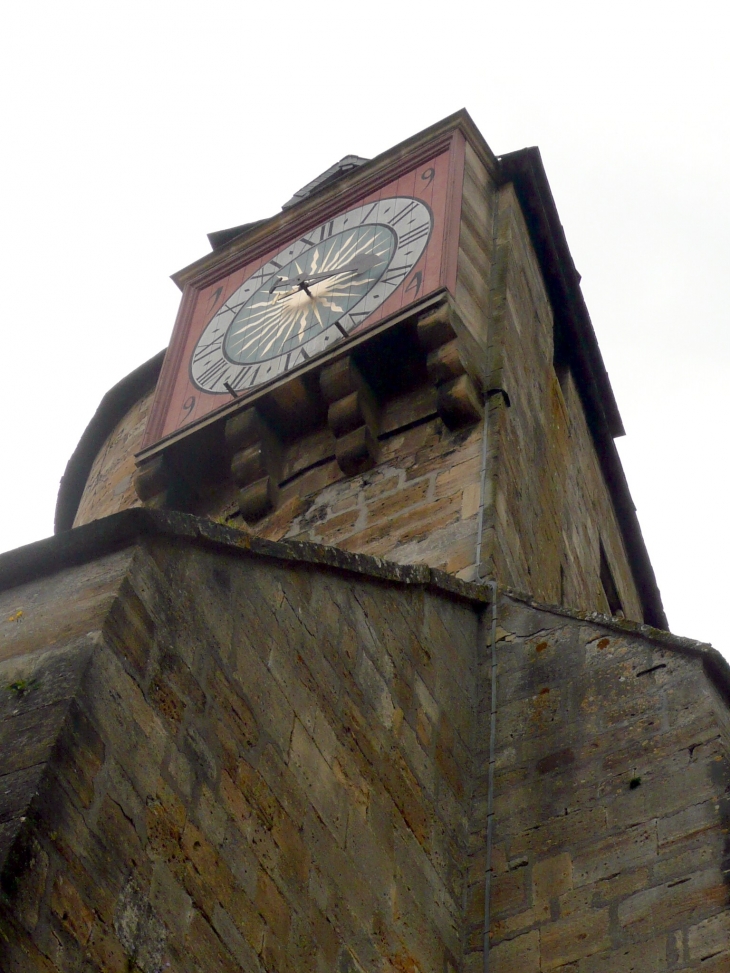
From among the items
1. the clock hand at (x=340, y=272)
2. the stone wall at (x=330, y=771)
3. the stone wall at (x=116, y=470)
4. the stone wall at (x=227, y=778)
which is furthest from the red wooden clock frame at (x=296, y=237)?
the stone wall at (x=227, y=778)

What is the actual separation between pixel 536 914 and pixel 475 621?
1381mm

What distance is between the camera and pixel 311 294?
8.20m

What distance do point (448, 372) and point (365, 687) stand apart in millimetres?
3019

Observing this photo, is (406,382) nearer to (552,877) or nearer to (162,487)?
(162,487)

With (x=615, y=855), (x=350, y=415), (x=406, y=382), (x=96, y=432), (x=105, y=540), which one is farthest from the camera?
(x=96, y=432)

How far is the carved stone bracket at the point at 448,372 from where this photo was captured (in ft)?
22.3

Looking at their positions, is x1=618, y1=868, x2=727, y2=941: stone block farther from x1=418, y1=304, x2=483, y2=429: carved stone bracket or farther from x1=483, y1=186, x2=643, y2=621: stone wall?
x1=418, y1=304, x2=483, y2=429: carved stone bracket

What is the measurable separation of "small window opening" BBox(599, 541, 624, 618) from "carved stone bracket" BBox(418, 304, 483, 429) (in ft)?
9.51

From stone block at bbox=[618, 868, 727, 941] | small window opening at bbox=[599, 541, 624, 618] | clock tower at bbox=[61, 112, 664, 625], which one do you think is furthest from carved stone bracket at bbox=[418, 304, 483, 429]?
stone block at bbox=[618, 868, 727, 941]

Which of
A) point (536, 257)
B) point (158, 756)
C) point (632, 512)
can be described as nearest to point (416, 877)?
point (158, 756)

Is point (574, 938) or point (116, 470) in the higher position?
point (116, 470)

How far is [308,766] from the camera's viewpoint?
3.66 meters

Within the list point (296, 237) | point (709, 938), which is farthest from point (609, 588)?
point (709, 938)

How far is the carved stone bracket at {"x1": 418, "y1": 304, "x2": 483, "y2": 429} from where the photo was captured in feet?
22.3
